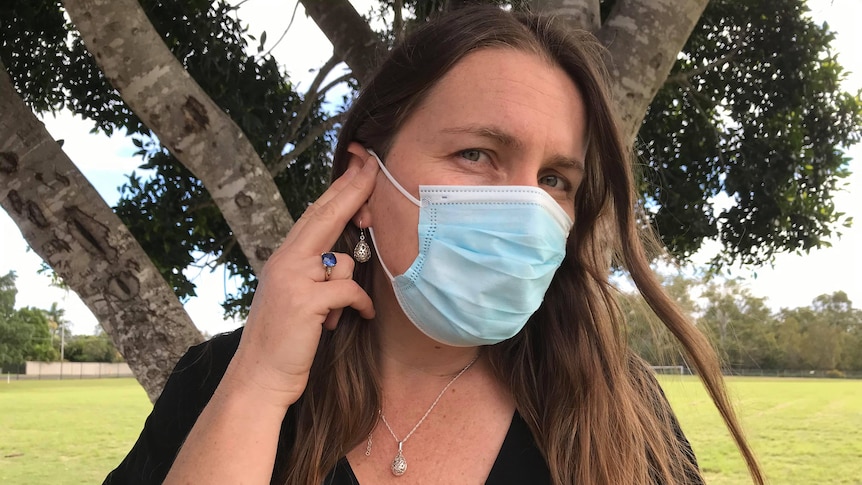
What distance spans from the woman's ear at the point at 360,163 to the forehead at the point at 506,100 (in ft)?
0.53

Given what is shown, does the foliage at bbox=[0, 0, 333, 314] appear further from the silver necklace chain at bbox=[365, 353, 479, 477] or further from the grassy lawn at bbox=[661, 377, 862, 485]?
the grassy lawn at bbox=[661, 377, 862, 485]

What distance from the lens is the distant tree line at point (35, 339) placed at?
16781mm

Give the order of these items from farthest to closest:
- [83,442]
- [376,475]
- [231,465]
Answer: [83,442] < [376,475] < [231,465]

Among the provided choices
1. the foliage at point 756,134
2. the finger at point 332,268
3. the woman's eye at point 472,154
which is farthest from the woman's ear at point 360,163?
the foliage at point 756,134

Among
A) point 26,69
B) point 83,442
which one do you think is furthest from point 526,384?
point 83,442

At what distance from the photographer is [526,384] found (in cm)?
150

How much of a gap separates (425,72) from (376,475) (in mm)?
908

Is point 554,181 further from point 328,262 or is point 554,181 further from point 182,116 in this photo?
point 182,116

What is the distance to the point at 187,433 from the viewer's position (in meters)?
1.44

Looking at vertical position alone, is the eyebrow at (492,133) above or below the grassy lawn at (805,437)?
above

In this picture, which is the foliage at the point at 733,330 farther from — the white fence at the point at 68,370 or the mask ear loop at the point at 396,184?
the white fence at the point at 68,370

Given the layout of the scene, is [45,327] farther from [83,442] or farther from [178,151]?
[178,151]

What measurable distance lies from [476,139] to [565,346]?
0.60 m

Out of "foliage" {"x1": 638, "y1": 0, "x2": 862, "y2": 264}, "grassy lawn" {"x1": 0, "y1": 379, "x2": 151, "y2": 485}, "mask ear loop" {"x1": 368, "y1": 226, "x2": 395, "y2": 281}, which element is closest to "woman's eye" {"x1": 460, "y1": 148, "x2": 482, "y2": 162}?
"mask ear loop" {"x1": 368, "y1": 226, "x2": 395, "y2": 281}
